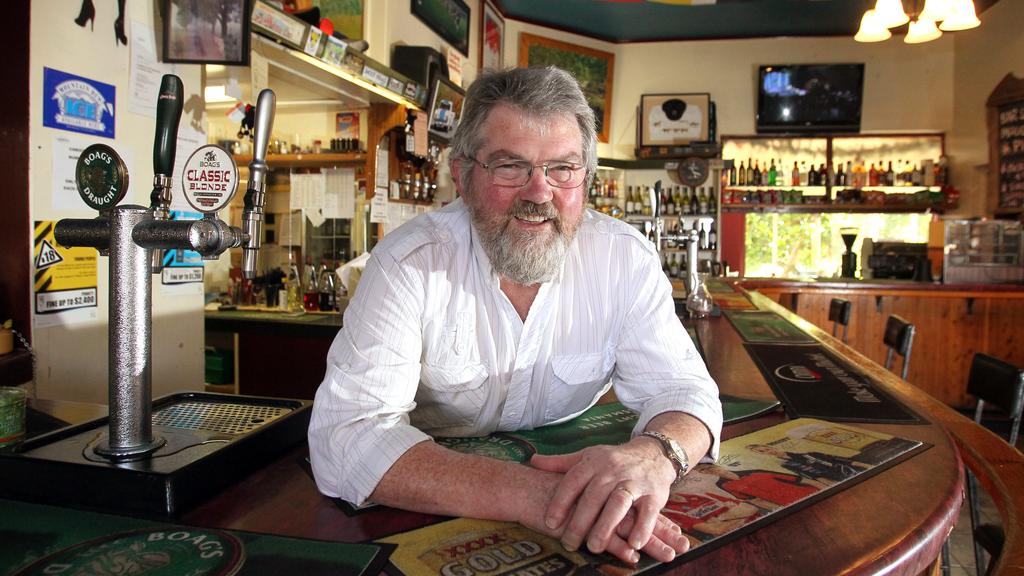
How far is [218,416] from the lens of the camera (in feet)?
3.74

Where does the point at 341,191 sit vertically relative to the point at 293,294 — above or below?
above

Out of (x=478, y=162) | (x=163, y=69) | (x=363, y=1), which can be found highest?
(x=363, y=1)

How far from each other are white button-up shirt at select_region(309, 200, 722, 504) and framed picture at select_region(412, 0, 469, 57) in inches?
153

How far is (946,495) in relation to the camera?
942mm

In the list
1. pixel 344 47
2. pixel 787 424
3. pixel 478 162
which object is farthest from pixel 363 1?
pixel 787 424

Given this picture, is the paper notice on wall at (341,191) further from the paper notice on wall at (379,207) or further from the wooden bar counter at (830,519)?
the wooden bar counter at (830,519)

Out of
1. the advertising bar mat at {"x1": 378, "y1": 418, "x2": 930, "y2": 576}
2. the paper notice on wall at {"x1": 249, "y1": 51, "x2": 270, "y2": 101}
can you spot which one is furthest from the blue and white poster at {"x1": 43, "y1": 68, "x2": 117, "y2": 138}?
the advertising bar mat at {"x1": 378, "y1": 418, "x2": 930, "y2": 576}

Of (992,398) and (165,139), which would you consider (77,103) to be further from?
(992,398)

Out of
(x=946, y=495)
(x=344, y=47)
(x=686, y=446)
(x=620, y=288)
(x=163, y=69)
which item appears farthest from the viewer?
(x=344, y=47)

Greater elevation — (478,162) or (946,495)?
(478,162)

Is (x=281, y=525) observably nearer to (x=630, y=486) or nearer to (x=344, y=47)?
(x=630, y=486)

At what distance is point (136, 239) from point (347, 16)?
12.3ft

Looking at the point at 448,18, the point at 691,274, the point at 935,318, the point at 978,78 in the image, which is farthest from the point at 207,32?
the point at 978,78

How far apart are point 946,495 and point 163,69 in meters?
2.39
